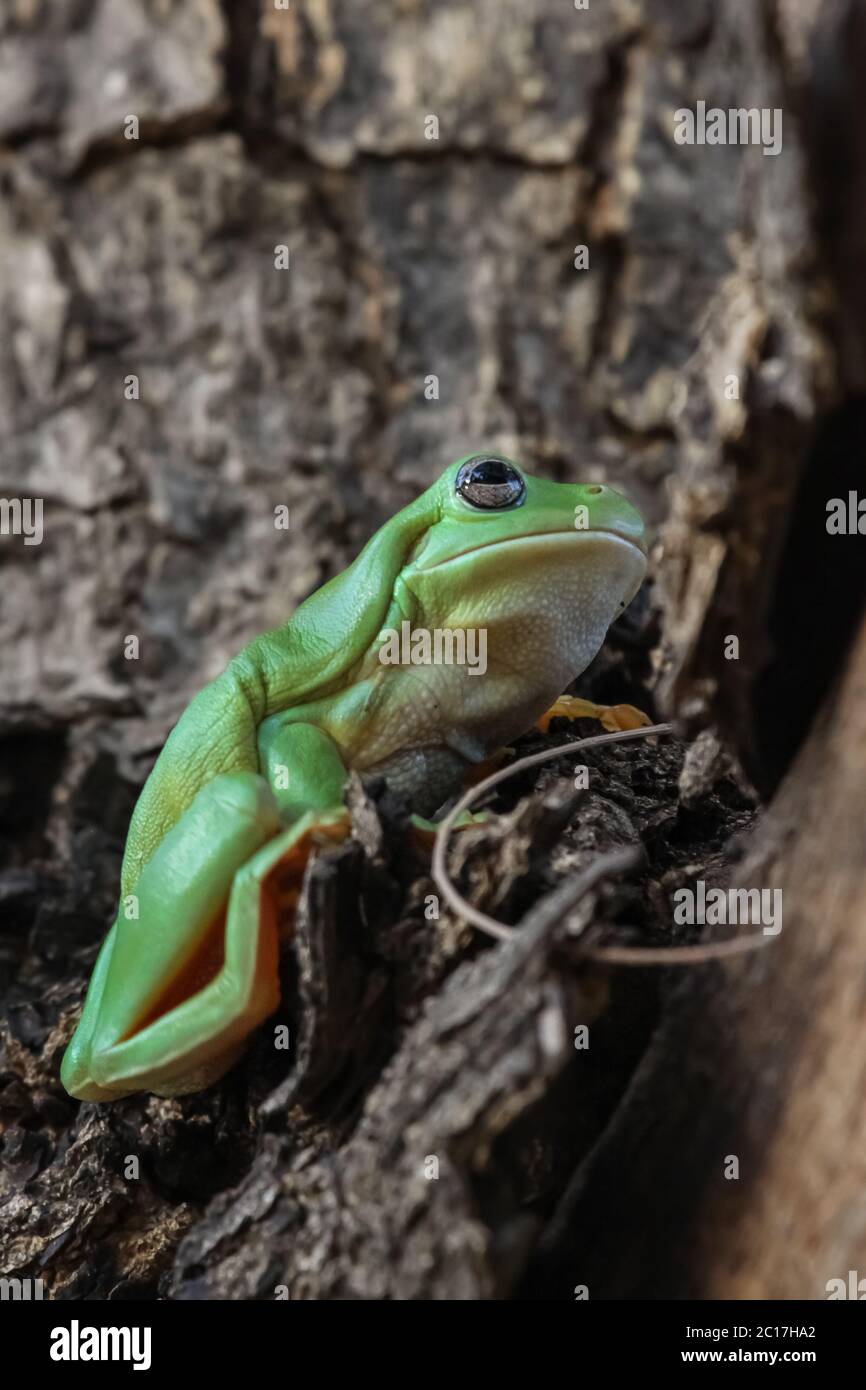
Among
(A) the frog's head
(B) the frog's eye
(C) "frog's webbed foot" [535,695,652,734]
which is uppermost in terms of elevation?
(B) the frog's eye

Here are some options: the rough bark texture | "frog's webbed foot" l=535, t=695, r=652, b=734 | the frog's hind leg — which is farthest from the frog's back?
"frog's webbed foot" l=535, t=695, r=652, b=734

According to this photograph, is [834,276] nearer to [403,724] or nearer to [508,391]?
[403,724]

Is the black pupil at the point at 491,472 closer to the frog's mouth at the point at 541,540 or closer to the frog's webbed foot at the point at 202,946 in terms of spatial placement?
the frog's mouth at the point at 541,540

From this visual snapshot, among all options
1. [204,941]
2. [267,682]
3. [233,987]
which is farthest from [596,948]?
[267,682]

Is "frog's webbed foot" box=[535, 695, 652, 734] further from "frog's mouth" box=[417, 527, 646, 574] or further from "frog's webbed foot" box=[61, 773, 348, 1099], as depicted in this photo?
"frog's webbed foot" box=[61, 773, 348, 1099]
